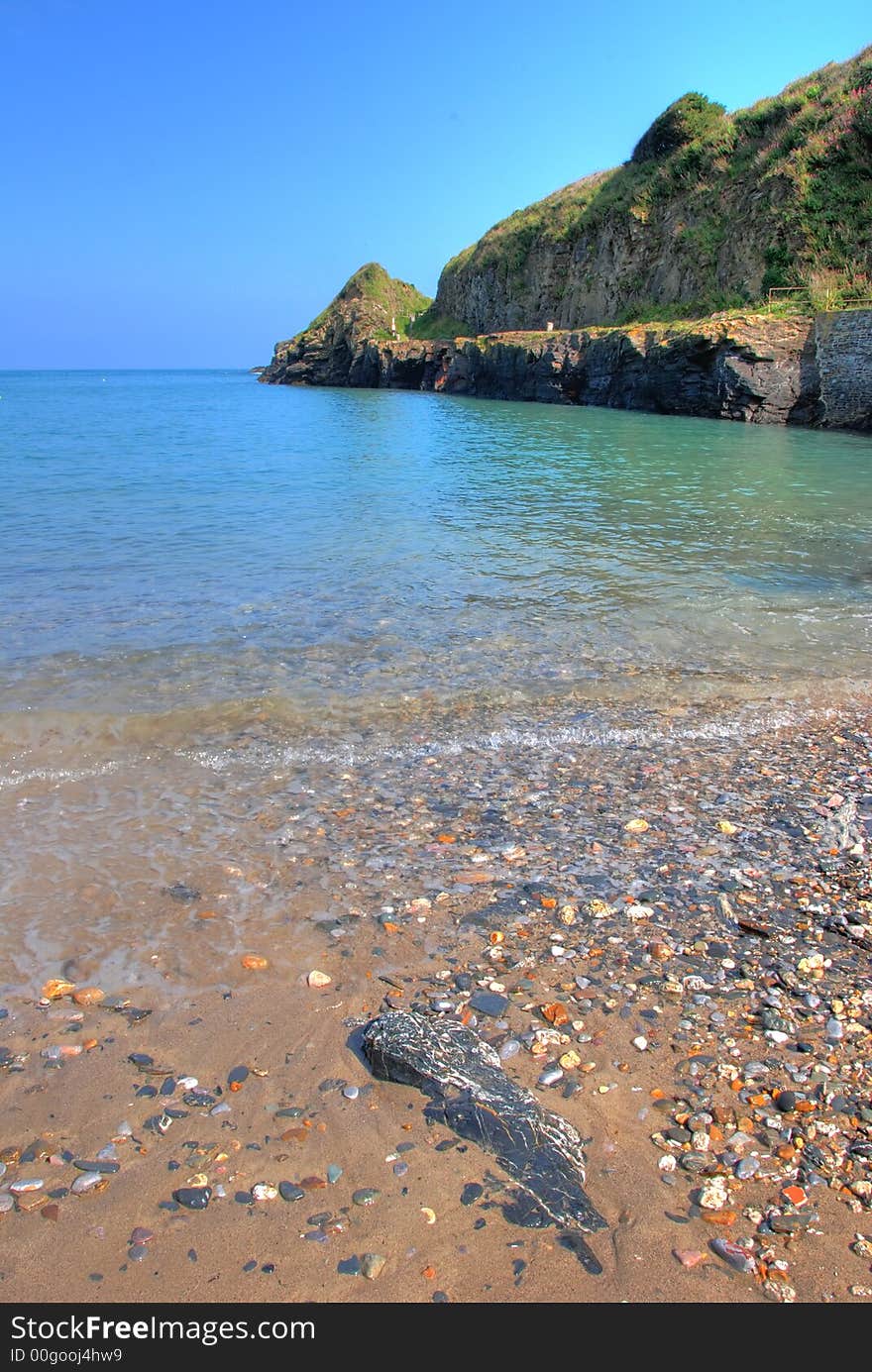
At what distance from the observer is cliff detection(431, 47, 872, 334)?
42469 millimetres

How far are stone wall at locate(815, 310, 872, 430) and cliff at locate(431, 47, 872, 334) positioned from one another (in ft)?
10.4

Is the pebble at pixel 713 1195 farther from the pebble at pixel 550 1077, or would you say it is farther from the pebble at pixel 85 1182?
the pebble at pixel 85 1182

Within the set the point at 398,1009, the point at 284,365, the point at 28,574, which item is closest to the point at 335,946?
the point at 398,1009

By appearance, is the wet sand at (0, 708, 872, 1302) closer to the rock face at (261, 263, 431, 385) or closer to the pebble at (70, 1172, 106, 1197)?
the pebble at (70, 1172, 106, 1197)

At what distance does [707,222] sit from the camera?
53344 mm

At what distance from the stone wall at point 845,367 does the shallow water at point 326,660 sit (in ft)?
52.0

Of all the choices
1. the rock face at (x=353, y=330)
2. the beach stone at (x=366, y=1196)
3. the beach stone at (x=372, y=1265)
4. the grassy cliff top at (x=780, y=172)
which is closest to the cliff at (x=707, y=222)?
the grassy cliff top at (x=780, y=172)

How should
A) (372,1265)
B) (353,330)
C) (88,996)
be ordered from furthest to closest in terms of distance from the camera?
(353,330), (88,996), (372,1265)

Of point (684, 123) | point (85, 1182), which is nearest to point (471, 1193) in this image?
point (85, 1182)

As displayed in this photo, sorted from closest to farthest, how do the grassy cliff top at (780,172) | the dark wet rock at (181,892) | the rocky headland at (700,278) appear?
the dark wet rock at (181,892)
the rocky headland at (700,278)
the grassy cliff top at (780,172)

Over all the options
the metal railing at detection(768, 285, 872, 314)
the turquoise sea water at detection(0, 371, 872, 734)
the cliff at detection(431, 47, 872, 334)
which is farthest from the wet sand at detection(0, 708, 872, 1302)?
the cliff at detection(431, 47, 872, 334)

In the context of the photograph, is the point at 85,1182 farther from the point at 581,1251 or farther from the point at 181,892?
the point at 181,892

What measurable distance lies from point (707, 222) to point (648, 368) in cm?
1489

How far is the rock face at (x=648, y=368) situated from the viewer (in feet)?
124
